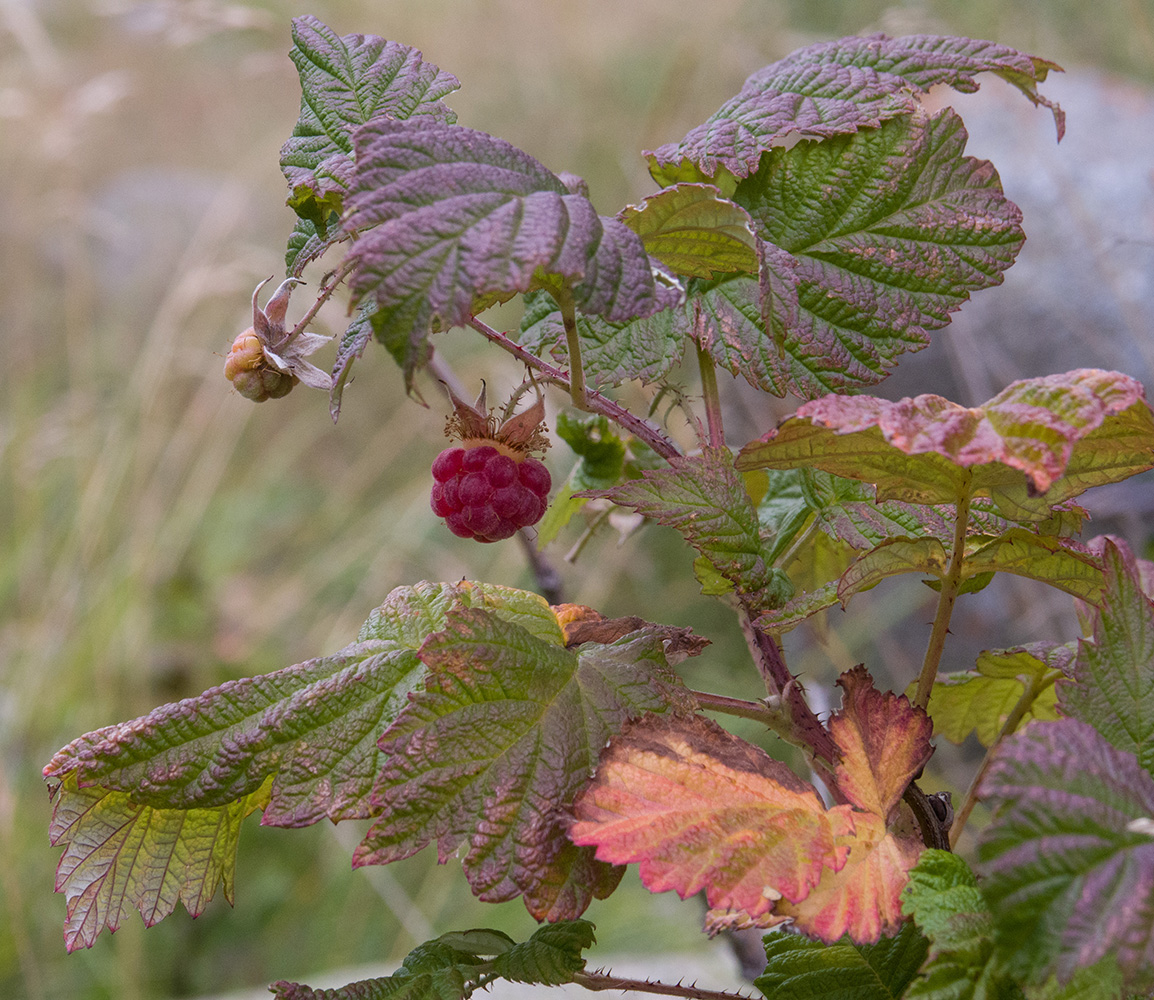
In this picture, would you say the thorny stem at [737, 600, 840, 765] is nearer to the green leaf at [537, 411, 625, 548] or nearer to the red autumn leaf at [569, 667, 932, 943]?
the red autumn leaf at [569, 667, 932, 943]

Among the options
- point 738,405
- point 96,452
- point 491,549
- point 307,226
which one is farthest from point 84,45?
point 307,226

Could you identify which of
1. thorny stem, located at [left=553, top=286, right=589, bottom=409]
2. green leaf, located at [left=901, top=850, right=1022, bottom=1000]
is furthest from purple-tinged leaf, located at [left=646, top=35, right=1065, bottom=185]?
green leaf, located at [left=901, top=850, right=1022, bottom=1000]

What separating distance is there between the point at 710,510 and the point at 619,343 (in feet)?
0.41

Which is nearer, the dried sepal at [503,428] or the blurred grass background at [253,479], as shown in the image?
the dried sepal at [503,428]

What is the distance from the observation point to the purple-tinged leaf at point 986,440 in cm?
34

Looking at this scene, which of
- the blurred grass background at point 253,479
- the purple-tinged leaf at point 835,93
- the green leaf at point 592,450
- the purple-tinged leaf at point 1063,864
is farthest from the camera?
the blurred grass background at point 253,479

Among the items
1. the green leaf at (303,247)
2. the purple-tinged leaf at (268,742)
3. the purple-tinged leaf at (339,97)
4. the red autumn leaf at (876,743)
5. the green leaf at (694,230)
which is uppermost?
the purple-tinged leaf at (339,97)

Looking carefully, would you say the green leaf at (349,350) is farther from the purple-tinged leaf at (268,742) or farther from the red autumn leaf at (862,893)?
the red autumn leaf at (862,893)

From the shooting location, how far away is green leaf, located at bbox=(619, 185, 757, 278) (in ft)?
1.37

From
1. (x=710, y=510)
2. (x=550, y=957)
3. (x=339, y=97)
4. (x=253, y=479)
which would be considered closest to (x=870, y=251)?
(x=710, y=510)

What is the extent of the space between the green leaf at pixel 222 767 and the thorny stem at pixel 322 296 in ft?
0.47

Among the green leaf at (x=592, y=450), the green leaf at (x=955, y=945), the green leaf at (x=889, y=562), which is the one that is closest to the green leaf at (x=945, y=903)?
the green leaf at (x=955, y=945)

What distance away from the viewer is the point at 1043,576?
17.3 inches

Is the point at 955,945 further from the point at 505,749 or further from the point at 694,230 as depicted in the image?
the point at 694,230
